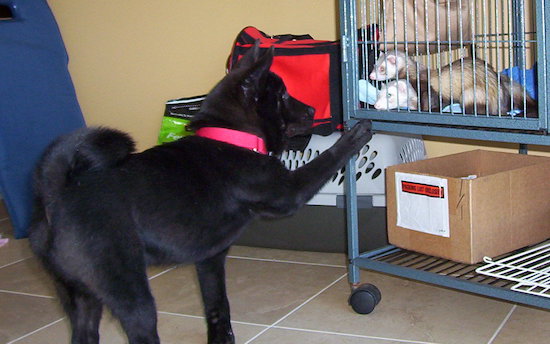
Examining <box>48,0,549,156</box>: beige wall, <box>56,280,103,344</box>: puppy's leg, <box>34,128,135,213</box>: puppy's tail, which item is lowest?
<box>56,280,103,344</box>: puppy's leg

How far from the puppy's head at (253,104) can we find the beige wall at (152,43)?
110cm

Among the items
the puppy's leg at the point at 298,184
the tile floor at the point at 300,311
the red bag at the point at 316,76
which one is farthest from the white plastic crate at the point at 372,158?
the puppy's leg at the point at 298,184

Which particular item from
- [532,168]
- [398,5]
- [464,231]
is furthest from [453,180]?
[398,5]

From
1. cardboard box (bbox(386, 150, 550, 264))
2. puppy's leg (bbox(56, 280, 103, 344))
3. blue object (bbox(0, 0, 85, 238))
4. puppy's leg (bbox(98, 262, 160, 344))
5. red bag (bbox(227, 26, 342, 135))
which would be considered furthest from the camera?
blue object (bbox(0, 0, 85, 238))

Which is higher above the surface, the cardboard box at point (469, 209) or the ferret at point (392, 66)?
the ferret at point (392, 66)

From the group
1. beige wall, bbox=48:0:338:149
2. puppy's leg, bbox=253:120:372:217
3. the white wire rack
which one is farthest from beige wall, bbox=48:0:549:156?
the white wire rack

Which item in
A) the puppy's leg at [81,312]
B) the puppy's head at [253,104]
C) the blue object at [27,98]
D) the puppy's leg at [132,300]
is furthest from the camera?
the blue object at [27,98]

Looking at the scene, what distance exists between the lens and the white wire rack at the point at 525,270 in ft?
5.72

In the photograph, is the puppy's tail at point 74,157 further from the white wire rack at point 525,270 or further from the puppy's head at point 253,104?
the white wire rack at point 525,270

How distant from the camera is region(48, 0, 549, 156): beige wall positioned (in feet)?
9.94

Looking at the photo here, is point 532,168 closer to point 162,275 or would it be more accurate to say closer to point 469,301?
point 469,301

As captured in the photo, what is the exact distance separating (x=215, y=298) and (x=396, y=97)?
30.1 inches

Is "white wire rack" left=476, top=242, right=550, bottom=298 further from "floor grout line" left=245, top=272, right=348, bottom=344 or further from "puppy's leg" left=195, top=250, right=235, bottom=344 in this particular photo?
"puppy's leg" left=195, top=250, right=235, bottom=344

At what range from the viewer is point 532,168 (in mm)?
1970
